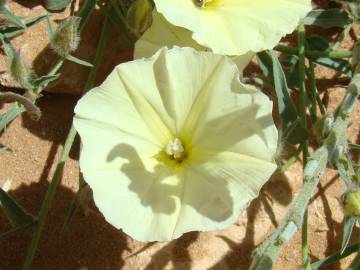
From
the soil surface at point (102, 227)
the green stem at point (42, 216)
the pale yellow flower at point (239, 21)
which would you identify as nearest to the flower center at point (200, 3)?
the pale yellow flower at point (239, 21)

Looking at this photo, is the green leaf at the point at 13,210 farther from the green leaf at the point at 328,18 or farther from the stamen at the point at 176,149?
the green leaf at the point at 328,18

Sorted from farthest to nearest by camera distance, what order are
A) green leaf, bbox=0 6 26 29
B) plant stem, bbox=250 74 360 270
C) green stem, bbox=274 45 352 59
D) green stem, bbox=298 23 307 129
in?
1. green stem, bbox=274 45 352 59
2. green stem, bbox=298 23 307 129
3. green leaf, bbox=0 6 26 29
4. plant stem, bbox=250 74 360 270

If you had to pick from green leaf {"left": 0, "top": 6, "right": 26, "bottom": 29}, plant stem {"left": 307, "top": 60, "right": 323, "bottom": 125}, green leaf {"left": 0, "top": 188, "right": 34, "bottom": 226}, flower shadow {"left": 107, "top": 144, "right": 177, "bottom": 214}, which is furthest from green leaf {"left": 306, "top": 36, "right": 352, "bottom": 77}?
green leaf {"left": 0, "top": 188, "right": 34, "bottom": 226}

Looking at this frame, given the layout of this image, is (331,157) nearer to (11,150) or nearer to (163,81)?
(163,81)

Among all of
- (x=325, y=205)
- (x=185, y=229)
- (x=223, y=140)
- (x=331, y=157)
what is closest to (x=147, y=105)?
(x=223, y=140)

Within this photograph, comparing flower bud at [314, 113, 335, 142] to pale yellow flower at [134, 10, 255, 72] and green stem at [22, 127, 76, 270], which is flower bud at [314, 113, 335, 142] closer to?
pale yellow flower at [134, 10, 255, 72]

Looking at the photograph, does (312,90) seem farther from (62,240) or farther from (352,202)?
(62,240)

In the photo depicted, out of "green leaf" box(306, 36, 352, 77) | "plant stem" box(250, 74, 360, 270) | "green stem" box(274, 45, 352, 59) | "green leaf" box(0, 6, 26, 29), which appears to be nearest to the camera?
"plant stem" box(250, 74, 360, 270)

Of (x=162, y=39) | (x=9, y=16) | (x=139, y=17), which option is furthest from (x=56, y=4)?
(x=162, y=39)
